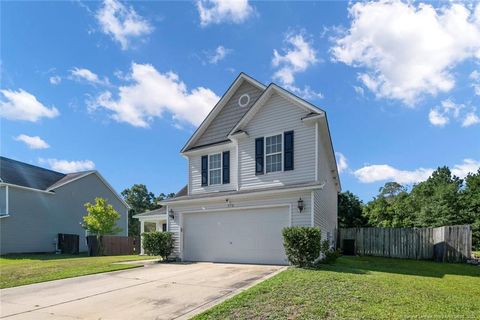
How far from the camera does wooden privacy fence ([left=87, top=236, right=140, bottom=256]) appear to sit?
22578 millimetres

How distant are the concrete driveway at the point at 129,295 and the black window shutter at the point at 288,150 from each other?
446cm

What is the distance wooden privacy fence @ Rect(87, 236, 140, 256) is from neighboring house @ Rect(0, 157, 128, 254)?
4.57 m

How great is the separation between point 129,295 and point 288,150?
8218 mm

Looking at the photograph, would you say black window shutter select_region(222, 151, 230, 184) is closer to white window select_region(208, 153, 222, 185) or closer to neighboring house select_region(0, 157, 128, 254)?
white window select_region(208, 153, 222, 185)

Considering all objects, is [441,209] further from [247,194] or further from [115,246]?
[115,246]

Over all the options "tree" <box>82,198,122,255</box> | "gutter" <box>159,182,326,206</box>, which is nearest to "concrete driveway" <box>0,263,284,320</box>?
"gutter" <box>159,182,326,206</box>

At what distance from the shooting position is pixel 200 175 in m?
16.6

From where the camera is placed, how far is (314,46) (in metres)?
14.4

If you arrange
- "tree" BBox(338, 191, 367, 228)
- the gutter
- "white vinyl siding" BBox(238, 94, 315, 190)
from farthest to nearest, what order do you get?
"tree" BBox(338, 191, 367, 228)
"white vinyl siding" BBox(238, 94, 315, 190)
the gutter

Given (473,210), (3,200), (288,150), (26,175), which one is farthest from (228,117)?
(473,210)

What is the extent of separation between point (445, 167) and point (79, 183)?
4450cm

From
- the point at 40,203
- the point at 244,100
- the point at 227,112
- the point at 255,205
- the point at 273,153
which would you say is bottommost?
the point at 40,203

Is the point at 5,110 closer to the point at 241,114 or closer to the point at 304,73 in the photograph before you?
the point at 241,114

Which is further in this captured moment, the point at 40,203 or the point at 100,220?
the point at 40,203
